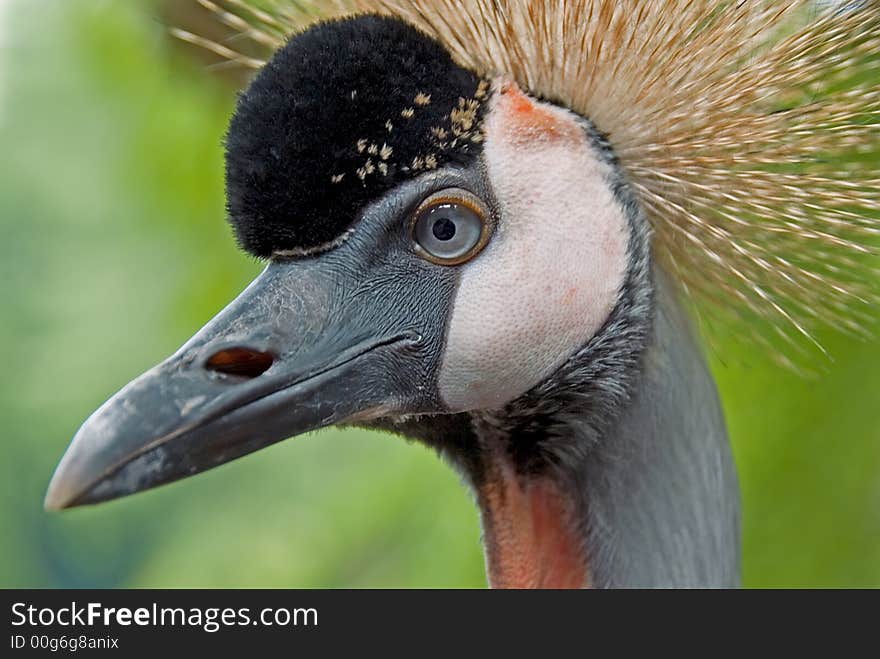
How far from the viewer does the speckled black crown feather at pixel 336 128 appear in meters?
0.91

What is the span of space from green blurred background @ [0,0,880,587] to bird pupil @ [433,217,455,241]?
3.20ft

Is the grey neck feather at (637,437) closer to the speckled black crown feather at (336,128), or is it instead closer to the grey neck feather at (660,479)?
the grey neck feather at (660,479)

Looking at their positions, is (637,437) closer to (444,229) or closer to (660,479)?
(660,479)

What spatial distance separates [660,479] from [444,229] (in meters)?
0.38

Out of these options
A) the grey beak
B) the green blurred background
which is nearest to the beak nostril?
the grey beak

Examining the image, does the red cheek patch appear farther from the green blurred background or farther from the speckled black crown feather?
the green blurred background

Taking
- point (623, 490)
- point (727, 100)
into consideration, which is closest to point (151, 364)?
point (623, 490)

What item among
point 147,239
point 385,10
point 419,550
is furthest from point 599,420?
point 147,239

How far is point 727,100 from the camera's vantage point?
1.05m

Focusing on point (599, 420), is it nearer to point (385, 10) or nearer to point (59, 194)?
point (385, 10)

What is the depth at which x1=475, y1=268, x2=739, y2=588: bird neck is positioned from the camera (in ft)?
3.62

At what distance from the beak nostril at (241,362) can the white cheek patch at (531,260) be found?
0.60 feet

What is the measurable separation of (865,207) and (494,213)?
389 millimetres

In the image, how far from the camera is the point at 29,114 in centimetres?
295
